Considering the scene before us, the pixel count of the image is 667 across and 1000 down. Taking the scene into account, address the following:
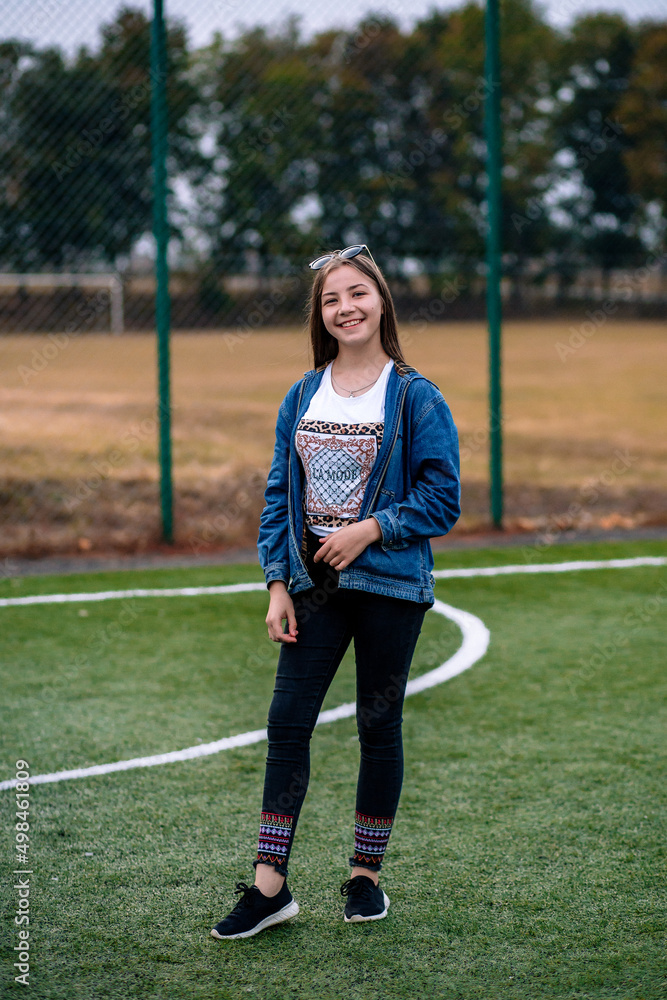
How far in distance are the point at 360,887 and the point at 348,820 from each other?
0.58m

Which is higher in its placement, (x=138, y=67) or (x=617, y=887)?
(x=138, y=67)

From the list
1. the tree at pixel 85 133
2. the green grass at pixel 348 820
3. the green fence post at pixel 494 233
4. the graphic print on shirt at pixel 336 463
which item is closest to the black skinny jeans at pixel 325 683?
the graphic print on shirt at pixel 336 463

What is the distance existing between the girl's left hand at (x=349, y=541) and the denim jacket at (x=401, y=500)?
3cm

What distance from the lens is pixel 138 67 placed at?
24.8ft

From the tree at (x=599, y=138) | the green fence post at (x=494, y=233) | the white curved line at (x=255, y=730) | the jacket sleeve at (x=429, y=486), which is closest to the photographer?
the jacket sleeve at (x=429, y=486)

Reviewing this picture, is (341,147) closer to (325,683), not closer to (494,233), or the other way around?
(494,233)

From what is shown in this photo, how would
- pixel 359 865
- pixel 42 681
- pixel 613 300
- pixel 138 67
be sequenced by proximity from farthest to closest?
pixel 613 300, pixel 138 67, pixel 42 681, pixel 359 865

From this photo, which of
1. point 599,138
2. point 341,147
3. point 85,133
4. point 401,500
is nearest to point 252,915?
point 401,500

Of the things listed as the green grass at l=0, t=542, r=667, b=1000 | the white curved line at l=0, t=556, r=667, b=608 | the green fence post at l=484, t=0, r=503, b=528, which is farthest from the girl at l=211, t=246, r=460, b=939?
the green fence post at l=484, t=0, r=503, b=528

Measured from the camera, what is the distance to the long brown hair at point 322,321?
2881 millimetres

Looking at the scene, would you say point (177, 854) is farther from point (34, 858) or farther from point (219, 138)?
point (219, 138)

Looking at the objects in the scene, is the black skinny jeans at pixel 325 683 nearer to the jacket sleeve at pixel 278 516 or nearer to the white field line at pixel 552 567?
the jacket sleeve at pixel 278 516

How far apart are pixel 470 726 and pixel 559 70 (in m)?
8.05

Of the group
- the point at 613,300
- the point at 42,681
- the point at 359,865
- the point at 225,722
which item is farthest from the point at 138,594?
the point at 613,300
